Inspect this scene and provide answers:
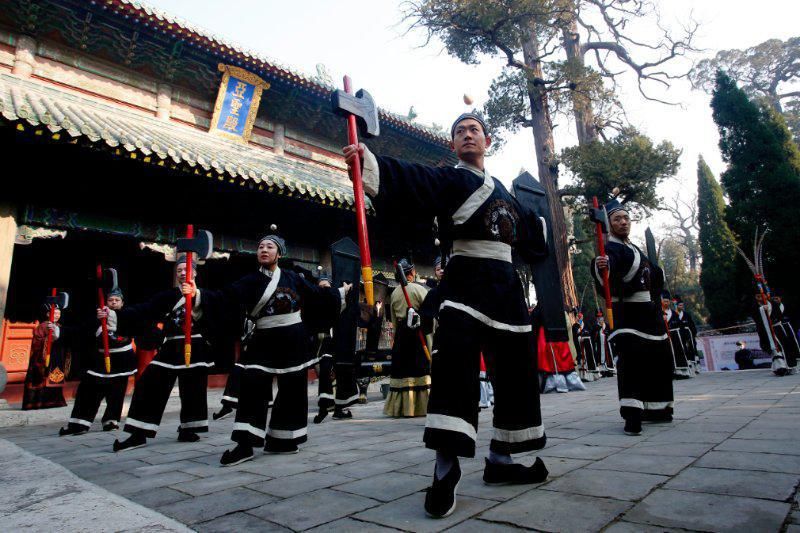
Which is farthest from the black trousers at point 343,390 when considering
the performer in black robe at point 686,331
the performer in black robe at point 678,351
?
the performer in black robe at point 686,331

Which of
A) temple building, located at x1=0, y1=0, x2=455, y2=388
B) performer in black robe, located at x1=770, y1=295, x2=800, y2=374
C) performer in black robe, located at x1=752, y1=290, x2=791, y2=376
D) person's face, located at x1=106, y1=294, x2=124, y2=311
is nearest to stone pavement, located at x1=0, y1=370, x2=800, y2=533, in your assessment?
person's face, located at x1=106, y1=294, x2=124, y2=311

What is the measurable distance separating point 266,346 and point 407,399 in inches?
91.4

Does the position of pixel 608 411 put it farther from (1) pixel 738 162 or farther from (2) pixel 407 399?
(1) pixel 738 162

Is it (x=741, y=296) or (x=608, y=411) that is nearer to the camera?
(x=608, y=411)

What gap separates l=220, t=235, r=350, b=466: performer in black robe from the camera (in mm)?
3258

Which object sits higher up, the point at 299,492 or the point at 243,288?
the point at 243,288

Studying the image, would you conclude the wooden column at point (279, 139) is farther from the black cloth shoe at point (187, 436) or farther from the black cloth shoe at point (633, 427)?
the black cloth shoe at point (633, 427)

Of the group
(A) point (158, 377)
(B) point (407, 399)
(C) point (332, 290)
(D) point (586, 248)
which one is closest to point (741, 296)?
(D) point (586, 248)

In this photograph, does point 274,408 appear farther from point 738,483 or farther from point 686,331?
point 686,331

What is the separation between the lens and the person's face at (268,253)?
3.69 metres

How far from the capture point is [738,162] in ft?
50.9

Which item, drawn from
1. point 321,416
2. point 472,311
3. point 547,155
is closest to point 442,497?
point 472,311

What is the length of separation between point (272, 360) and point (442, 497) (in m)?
2.06

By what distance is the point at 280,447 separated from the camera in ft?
10.9
